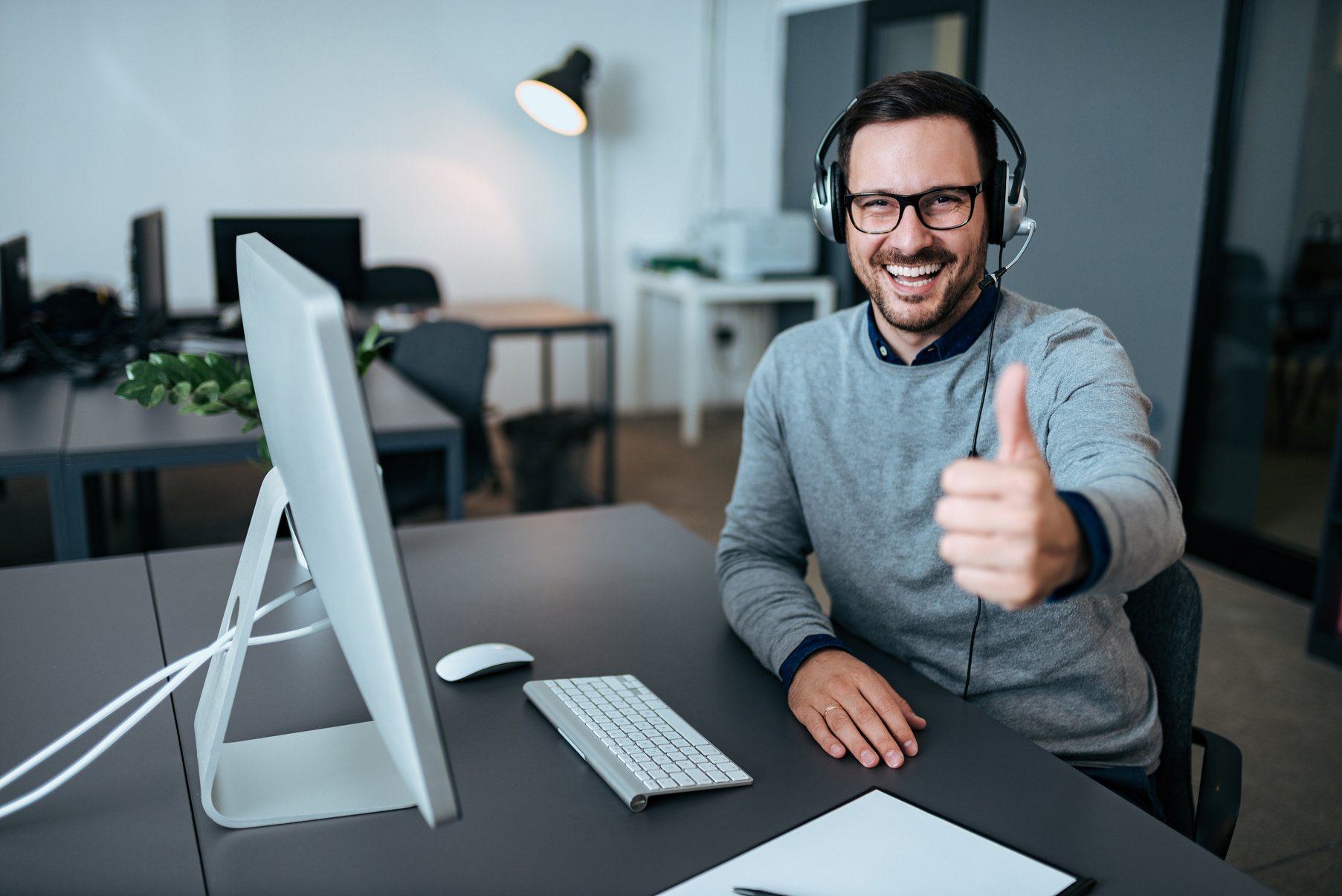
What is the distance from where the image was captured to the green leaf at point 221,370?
1.42 meters

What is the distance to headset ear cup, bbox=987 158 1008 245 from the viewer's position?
1.23 m

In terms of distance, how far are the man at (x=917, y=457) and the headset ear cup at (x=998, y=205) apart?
0.01m

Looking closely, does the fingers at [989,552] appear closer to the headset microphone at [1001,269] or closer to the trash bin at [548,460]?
the headset microphone at [1001,269]

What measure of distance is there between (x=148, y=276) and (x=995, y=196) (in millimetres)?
2508

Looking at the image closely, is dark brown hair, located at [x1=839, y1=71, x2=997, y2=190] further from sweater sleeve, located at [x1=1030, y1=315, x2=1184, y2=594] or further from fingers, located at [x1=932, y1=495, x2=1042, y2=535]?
fingers, located at [x1=932, y1=495, x2=1042, y2=535]

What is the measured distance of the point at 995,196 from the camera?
124 cm

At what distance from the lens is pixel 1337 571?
271 cm

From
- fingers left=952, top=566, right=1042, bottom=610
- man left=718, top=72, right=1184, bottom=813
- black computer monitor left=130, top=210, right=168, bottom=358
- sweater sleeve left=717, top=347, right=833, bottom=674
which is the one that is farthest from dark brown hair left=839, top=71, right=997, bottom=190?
black computer monitor left=130, top=210, right=168, bottom=358

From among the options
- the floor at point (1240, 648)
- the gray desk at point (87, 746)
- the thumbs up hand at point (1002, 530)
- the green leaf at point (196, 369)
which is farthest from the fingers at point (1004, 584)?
the floor at point (1240, 648)

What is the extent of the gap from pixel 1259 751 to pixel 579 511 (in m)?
1.62

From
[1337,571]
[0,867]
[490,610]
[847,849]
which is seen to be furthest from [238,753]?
[1337,571]

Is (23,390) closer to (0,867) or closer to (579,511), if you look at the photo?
(579,511)

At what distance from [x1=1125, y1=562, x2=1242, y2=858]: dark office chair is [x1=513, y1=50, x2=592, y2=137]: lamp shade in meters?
3.73

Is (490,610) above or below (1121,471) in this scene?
below
